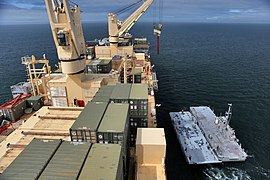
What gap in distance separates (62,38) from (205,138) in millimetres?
37927

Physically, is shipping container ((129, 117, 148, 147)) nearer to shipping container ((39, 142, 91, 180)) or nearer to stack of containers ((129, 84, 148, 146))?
stack of containers ((129, 84, 148, 146))

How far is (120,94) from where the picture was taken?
31078mm

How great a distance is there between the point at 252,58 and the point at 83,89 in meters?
119

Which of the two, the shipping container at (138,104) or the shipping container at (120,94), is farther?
the shipping container at (120,94)

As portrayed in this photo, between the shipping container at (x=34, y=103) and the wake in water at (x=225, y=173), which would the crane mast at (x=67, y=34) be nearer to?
the shipping container at (x=34, y=103)

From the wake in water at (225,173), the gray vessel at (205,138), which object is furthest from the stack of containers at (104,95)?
the wake in water at (225,173)

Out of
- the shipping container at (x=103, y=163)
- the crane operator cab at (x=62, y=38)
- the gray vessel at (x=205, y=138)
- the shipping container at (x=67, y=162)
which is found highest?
the crane operator cab at (x=62, y=38)

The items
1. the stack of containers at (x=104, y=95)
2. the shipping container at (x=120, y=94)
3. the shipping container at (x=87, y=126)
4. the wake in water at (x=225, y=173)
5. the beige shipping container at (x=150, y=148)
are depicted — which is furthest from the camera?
the wake in water at (x=225, y=173)

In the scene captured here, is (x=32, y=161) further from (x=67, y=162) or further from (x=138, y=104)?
(x=138, y=104)

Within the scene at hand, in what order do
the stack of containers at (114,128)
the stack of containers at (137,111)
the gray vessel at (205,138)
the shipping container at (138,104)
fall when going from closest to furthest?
the stack of containers at (114,128) → the shipping container at (138,104) → the stack of containers at (137,111) → the gray vessel at (205,138)

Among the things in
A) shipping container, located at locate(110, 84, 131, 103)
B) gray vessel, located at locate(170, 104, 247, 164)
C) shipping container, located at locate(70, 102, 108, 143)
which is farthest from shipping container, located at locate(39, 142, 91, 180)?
gray vessel, located at locate(170, 104, 247, 164)

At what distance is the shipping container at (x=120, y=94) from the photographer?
96.2 ft

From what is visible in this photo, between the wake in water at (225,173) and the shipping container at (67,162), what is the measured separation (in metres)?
29.3

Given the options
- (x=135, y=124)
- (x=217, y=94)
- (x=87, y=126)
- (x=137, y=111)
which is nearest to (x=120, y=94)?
(x=137, y=111)
